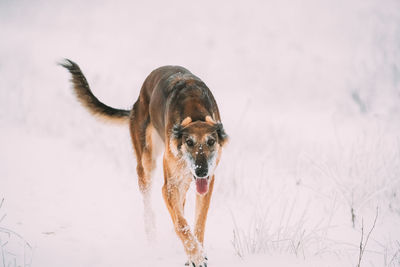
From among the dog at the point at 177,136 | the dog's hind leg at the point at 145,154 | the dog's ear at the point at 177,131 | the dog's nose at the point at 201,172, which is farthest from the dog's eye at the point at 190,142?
the dog's hind leg at the point at 145,154

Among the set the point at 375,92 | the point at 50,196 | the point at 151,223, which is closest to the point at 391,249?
the point at 151,223

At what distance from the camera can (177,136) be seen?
3049 millimetres

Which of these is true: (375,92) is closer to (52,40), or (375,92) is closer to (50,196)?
→ (50,196)

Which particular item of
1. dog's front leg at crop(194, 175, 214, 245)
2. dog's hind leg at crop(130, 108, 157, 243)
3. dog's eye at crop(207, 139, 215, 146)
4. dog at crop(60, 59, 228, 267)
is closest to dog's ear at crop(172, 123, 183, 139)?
dog at crop(60, 59, 228, 267)

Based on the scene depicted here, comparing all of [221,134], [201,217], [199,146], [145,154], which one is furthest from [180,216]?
[145,154]

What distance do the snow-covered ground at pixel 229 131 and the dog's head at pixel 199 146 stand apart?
2.32ft

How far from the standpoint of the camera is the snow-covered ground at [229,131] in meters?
3.35

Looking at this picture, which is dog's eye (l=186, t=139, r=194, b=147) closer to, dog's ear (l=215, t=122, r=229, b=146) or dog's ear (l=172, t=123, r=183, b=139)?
dog's ear (l=172, t=123, r=183, b=139)

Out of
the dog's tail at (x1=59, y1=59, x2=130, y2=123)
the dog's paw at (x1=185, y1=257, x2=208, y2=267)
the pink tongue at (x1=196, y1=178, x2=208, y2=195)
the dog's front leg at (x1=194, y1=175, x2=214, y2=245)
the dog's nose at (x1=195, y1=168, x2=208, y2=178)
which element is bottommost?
the dog's paw at (x1=185, y1=257, x2=208, y2=267)

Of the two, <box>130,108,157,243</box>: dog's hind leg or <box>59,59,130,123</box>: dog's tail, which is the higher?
<box>59,59,130,123</box>: dog's tail

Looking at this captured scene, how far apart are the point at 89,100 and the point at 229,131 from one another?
393 centimetres

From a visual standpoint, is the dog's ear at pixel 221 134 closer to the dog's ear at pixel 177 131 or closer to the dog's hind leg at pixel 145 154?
the dog's ear at pixel 177 131

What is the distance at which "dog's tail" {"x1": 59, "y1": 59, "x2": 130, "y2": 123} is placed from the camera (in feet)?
14.3

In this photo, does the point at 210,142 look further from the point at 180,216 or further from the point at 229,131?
the point at 229,131
